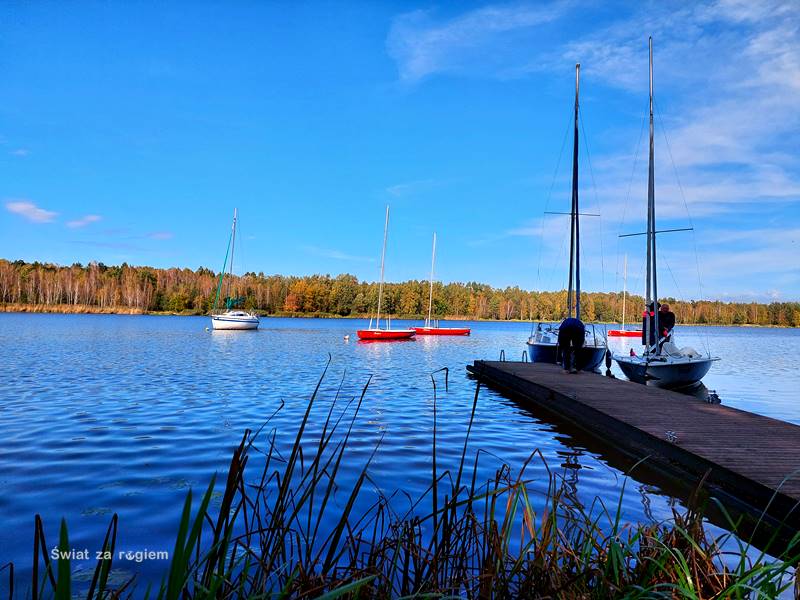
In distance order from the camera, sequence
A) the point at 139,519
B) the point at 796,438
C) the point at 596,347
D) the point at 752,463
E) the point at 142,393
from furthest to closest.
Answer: the point at 596,347 → the point at 142,393 → the point at 796,438 → the point at 752,463 → the point at 139,519

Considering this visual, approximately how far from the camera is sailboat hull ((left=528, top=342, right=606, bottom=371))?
19259mm

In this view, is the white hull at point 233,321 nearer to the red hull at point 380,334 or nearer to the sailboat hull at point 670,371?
the red hull at point 380,334

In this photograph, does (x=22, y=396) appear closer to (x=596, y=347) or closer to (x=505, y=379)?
(x=505, y=379)

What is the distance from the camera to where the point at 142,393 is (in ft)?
46.7

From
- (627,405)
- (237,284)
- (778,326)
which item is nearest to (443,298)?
(237,284)

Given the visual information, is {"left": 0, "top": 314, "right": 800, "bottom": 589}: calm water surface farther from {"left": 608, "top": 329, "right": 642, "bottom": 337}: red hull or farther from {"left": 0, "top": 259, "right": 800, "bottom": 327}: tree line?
{"left": 0, "top": 259, "right": 800, "bottom": 327}: tree line

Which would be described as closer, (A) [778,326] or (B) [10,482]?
(B) [10,482]

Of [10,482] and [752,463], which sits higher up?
[752,463]

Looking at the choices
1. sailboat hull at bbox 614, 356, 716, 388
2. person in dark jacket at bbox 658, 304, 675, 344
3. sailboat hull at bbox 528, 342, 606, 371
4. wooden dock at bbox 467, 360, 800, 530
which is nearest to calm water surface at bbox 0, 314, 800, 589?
wooden dock at bbox 467, 360, 800, 530

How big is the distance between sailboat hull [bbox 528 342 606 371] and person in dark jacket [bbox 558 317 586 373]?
22 centimetres

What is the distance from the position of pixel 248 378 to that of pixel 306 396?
181 inches

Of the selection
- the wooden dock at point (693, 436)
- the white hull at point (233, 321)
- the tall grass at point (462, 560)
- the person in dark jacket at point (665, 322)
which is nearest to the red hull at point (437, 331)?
the white hull at point (233, 321)

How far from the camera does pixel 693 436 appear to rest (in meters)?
7.94

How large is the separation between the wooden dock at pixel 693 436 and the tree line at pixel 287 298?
9313cm
